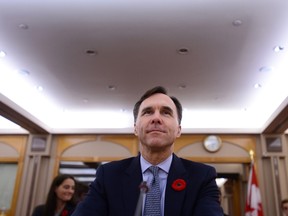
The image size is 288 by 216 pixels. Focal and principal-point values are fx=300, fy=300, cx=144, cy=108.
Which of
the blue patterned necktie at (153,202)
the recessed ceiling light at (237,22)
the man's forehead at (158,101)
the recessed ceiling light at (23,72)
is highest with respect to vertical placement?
the recessed ceiling light at (23,72)

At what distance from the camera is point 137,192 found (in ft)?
3.29

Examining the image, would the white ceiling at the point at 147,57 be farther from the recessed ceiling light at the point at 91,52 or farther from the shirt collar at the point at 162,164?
the shirt collar at the point at 162,164

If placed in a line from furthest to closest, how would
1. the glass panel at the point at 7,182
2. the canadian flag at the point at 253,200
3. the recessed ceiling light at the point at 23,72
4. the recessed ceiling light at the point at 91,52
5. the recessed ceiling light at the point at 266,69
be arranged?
the glass panel at the point at 7,182
the canadian flag at the point at 253,200
the recessed ceiling light at the point at 23,72
the recessed ceiling light at the point at 266,69
the recessed ceiling light at the point at 91,52

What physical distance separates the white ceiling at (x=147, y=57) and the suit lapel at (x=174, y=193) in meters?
2.64

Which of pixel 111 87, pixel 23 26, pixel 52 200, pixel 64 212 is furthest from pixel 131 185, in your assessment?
pixel 111 87

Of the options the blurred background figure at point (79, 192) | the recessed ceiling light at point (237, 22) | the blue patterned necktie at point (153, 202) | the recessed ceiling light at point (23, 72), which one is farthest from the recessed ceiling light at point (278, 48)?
the recessed ceiling light at point (23, 72)

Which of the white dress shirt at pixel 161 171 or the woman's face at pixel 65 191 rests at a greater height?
the woman's face at pixel 65 191

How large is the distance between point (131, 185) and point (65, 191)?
2.47m

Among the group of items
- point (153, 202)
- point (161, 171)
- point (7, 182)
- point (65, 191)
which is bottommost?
point (153, 202)

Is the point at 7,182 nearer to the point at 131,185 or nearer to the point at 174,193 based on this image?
the point at 131,185

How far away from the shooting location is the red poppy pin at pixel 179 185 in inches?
39.1

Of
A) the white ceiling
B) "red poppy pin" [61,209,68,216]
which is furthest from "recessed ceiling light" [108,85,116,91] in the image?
"red poppy pin" [61,209,68,216]

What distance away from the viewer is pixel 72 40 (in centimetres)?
404

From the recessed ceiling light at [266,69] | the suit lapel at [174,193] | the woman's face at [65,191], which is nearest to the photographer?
the suit lapel at [174,193]
